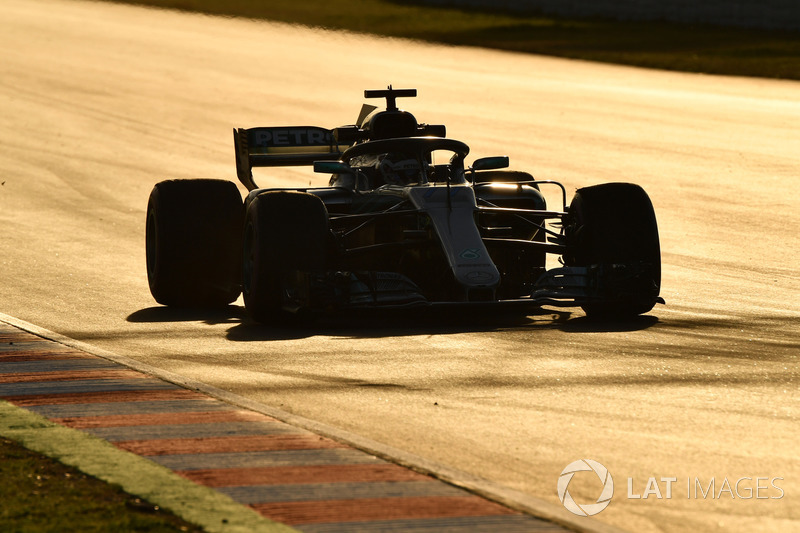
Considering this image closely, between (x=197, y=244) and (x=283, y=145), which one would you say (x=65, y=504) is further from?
(x=283, y=145)

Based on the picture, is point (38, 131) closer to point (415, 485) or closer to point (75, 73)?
point (75, 73)

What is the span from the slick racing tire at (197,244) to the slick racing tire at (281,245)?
1295 millimetres

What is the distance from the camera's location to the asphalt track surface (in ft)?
22.0

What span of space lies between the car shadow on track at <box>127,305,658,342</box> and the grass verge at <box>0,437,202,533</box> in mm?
3802

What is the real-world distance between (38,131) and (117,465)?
20.9 m

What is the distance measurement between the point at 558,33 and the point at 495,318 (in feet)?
104

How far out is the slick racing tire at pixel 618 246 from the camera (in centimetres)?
1061

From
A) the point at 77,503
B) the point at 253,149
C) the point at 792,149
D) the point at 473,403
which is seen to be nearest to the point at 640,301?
the point at 473,403

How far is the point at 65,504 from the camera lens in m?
5.63

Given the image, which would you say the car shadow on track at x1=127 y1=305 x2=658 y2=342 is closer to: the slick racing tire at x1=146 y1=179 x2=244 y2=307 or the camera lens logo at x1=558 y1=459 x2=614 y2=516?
the slick racing tire at x1=146 y1=179 x2=244 y2=307

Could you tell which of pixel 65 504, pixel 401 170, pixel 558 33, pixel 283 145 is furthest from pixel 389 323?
pixel 558 33

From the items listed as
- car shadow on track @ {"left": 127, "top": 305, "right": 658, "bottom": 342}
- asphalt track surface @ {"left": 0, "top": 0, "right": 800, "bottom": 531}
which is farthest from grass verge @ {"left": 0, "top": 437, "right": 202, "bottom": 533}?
car shadow on track @ {"left": 127, "top": 305, "right": 658, "bottom": 342}

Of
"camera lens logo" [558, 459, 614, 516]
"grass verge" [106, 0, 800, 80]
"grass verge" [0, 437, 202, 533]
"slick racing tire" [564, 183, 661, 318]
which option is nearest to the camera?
"grass verge" [0, 437, 202, 533]

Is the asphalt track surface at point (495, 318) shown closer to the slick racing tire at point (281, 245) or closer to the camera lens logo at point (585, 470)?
the camera lens logo at point (585, 470)
